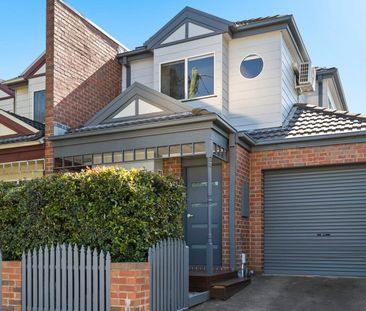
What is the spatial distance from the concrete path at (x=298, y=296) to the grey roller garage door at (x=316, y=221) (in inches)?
22.3

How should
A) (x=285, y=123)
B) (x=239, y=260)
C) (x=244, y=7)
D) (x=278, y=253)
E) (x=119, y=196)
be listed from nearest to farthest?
1. (x=119, y=196)
2. (x=239, y=260)
3. (x=278, y=253)
4. (x=285, y=123)
5. (x=244, y=7)

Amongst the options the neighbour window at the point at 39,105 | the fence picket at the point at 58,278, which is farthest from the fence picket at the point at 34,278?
the neighbour window at the point at 39,105

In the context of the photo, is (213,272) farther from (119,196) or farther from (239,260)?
(119,196)

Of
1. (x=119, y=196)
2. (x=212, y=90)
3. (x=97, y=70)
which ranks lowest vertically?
(x=119, y=196)

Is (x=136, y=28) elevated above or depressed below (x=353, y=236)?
above

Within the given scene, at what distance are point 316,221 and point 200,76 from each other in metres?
4.61

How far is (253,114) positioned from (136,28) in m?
5.12

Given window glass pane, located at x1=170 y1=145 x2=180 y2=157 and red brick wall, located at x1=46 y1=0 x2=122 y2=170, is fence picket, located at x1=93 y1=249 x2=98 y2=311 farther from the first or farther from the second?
red brick wall, located at x1=46 y1=0 x2=122 y2=170

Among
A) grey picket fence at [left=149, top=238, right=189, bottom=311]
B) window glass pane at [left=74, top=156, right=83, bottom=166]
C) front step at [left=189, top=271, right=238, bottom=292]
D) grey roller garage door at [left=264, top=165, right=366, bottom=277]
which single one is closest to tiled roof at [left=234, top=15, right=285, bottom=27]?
grey roller garage door at [left=264, top=165, right=366, bottom=277]

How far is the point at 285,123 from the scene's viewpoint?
36.1ft

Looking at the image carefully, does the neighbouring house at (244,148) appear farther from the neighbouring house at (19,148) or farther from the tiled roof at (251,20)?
the neighbouring house at (19,148)

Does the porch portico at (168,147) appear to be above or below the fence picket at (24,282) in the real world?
above

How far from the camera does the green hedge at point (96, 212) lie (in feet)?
Answer: 21.3

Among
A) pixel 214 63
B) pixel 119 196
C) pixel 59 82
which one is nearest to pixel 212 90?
pixel 214 63
